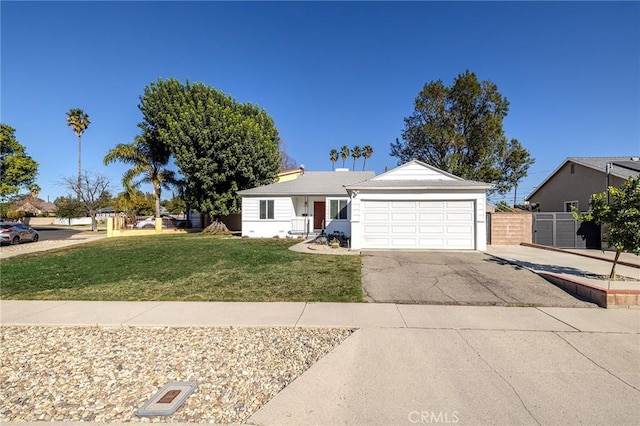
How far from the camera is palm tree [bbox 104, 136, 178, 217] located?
25.9 m

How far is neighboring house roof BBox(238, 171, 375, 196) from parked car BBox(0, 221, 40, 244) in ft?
46.9

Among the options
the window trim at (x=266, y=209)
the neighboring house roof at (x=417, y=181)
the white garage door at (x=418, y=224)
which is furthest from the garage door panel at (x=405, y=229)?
the window trim at (x=266, y=209)

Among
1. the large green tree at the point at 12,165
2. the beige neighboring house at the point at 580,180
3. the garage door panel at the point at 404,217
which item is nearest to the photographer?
the garage door panel at the point at 404,217

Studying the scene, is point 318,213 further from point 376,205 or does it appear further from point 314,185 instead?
point 376,205

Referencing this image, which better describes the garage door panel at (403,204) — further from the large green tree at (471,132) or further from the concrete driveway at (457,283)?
the large green tree at (471,132)

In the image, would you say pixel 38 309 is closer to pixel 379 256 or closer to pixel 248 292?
pixel 248 292

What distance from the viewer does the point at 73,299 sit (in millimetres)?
6562

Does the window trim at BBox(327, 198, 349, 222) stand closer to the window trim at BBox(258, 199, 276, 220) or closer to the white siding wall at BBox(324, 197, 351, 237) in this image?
the white siding wall at BBox(324, 197, 351, 237)

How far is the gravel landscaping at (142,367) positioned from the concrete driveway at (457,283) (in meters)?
2.78

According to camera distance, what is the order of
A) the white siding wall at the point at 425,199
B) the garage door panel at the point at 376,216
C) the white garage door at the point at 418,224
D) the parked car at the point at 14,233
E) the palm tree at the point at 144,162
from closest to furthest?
the white siding wall at the point at 425,199
the white garage door at the point at 418,224
the garage door panel at the point at 376,216
the parked car at the point at 14,233
the palm tree at the point at 144,162

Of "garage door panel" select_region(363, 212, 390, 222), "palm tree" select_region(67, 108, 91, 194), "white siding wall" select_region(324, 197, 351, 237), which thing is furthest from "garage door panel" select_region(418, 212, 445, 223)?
"palm tree" select_region(67, 108, 91, 194)

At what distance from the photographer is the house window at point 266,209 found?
65.7 feet

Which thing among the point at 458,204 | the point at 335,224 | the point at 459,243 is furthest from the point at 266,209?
the point at 459,243

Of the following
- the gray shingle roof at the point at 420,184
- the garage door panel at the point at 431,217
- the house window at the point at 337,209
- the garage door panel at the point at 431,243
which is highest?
the gray shingle roof at the point at 420,184
